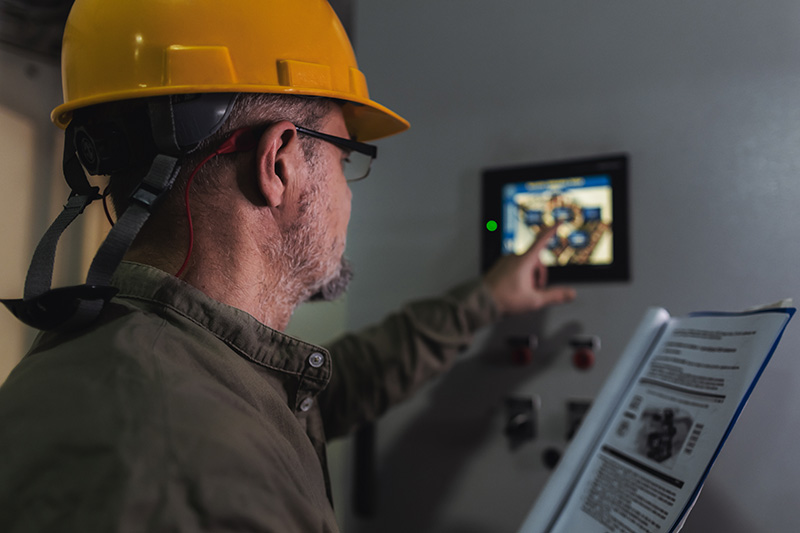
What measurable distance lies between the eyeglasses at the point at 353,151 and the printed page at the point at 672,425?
59cm

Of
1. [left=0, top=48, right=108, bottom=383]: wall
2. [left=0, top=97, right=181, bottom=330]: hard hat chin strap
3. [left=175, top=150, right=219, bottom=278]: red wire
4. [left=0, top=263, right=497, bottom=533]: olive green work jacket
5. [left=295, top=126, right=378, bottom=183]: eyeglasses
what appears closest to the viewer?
[left=0, top=263, right=497, bottom=533]: olive green work jacket

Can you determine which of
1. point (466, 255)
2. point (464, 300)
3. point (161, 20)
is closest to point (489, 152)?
point (466, 255)

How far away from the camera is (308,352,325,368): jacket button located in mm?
807

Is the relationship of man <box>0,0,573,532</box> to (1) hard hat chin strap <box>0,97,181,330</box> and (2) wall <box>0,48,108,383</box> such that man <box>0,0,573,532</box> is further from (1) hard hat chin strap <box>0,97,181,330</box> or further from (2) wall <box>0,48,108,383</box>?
(2) wall <box>0,48,108,383</box>

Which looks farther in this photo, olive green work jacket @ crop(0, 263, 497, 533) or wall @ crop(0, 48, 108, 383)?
wall @ crop(0, 48, 108, 383)

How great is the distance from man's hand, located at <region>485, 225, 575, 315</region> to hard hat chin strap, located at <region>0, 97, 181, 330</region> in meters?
0.64

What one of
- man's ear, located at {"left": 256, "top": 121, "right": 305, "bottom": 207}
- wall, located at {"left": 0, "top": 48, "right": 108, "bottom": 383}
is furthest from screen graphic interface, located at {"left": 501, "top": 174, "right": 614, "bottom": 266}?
wall, located at {"left": 0, "top": 48, "right": 108, "bottom": 383}

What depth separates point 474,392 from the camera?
1194 millimetres

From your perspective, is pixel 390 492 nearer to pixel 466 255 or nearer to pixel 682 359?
pixel 466 255

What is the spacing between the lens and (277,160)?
2.66 ft

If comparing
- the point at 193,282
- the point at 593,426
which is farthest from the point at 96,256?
the point at 593,426

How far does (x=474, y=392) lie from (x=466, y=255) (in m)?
0.30

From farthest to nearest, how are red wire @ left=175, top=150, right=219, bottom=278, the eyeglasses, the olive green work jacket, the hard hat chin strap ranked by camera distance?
the eyeglasses → red wire @ left=175, top=150, right=219, bottom=278 → the hard hat chin strap → the olive green work jacket

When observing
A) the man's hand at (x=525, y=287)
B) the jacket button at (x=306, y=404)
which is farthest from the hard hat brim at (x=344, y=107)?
the jacket button at (x=306, y=404)
